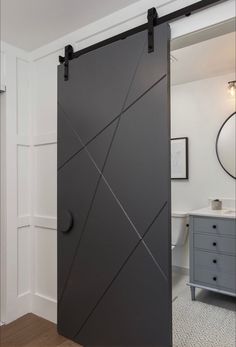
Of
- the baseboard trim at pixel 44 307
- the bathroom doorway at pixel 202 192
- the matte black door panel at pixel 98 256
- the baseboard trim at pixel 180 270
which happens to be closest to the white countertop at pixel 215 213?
the bathroom doorway at pixel 202 192

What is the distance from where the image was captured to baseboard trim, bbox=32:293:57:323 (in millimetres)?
2141

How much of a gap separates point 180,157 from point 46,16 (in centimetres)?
179

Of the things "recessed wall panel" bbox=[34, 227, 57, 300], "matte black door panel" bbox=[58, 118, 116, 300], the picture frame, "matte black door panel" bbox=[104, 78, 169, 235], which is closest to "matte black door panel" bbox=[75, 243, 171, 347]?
"matte black door panel" bbox=[104, 78, 169, 235]

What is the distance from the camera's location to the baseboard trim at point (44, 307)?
2.14 m

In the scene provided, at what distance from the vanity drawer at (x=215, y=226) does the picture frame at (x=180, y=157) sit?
20.1 inches

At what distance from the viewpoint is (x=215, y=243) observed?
2398 millimetres

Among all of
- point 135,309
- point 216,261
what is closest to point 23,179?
point 135,309

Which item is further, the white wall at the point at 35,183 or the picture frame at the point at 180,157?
the picture frame at the point at 180,157

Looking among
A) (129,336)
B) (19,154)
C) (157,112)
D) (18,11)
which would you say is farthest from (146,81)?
(129,336)

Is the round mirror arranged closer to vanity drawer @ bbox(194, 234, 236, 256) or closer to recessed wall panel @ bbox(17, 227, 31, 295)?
vanity drawer @ bbox(194, 234, 236, 256)

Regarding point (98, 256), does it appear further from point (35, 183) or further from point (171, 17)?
point (171, 17)

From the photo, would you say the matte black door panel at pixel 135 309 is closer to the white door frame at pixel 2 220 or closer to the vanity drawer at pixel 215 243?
the white door frame at pixel 2 220

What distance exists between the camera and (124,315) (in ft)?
5.37

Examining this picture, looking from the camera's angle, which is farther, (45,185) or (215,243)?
(215,243)
